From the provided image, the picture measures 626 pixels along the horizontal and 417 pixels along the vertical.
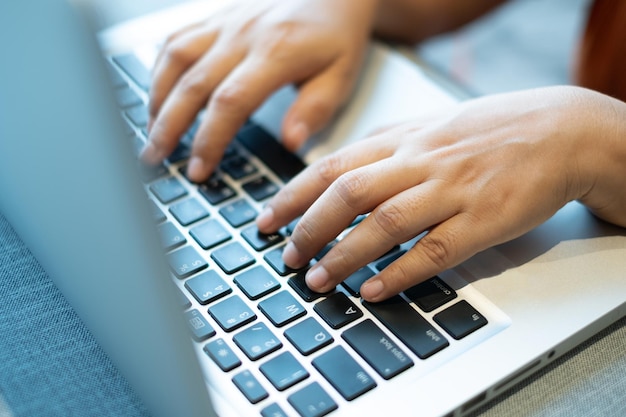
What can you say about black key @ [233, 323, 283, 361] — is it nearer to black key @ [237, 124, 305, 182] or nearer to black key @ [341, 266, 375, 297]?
black key @ [341, 266, 375, 297]

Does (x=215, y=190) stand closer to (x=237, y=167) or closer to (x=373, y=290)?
(x=237, y=167)

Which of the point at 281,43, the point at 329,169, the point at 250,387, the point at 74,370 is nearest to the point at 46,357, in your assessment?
the point at 74,370

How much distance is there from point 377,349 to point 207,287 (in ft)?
0.40

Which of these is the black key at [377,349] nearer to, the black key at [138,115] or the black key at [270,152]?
the black key at [270,152]

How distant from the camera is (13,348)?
43 cm

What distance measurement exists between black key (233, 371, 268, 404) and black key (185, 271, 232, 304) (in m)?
0.07

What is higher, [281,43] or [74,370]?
[281,43]

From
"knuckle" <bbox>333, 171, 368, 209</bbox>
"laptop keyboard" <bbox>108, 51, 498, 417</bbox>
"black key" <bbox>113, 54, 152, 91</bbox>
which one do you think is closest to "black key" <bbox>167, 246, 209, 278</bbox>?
"laptop keyboard" <bbox>108, 51, 498, 417</bbox>

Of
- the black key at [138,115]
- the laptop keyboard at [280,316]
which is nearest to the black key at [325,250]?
the laptop keyboard at [280,316]

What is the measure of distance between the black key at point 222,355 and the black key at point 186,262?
7 cm

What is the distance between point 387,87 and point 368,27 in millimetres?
66

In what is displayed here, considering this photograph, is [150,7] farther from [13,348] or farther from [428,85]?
[13,348]

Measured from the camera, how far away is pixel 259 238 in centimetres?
53

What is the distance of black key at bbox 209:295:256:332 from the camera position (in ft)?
1.49
